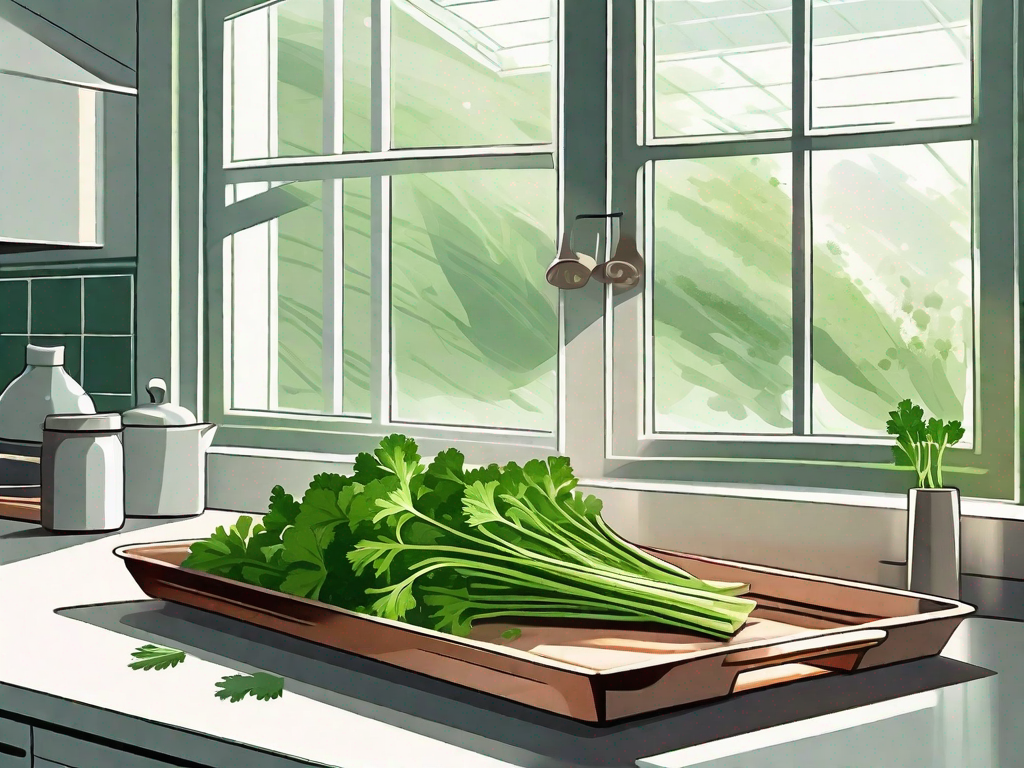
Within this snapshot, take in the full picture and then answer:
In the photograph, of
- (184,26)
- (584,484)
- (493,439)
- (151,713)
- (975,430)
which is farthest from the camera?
(184,26)

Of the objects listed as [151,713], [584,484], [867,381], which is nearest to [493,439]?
[584,484]

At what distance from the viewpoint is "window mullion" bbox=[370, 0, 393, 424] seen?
2072mm

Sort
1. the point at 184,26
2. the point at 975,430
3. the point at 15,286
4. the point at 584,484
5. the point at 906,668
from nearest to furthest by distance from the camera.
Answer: the point at 906,668
the point at 975,430
the point at 584,484
the point at 184,26
the point at 15,286

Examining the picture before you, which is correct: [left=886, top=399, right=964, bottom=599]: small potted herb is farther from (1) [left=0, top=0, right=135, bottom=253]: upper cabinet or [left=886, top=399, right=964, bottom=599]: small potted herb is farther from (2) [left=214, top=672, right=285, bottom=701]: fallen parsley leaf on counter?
(1) [left=0, top=0, right=135, bottom=253]: upper cabinet

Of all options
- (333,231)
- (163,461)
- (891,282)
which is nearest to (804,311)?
(891,282)

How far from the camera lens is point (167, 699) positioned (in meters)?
0.94

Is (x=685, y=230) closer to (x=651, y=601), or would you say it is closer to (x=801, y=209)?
(x=801, y=209)

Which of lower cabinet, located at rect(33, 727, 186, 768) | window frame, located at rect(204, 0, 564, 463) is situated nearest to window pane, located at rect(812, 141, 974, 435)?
window frame, located at rect(204, 0, 564, 463)

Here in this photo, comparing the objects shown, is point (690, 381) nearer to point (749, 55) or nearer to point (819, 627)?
point (749, 55)

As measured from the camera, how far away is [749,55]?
1.81m

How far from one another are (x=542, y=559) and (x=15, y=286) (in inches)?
69.9

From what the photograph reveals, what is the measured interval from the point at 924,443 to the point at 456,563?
0.64 meters

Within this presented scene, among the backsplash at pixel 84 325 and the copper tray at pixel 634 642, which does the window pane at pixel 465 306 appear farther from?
the copper tray at pixel 634 642

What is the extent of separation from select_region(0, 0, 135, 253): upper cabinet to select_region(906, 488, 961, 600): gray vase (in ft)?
5.77
